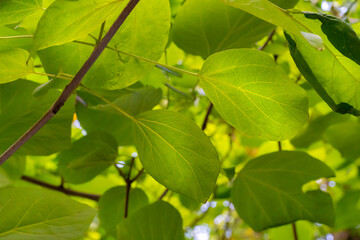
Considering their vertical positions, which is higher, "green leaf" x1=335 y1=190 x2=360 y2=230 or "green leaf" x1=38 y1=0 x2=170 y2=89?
"green leaf" x1=38 y1=0 x2=170 y2=89

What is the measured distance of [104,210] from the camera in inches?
21.7

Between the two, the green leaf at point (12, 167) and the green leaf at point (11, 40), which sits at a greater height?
the green leaf at point (11, 40)

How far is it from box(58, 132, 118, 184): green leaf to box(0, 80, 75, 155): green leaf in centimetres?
6

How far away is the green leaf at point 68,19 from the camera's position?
24 cm

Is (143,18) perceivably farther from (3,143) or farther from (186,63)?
(186,63)

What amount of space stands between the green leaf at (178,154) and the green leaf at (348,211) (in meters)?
0.47

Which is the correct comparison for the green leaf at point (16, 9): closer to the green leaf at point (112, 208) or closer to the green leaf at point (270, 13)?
the green leaf at point (270, 13)

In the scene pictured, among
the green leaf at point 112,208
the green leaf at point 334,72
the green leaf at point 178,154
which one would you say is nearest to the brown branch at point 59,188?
the green leaf at point 112,208

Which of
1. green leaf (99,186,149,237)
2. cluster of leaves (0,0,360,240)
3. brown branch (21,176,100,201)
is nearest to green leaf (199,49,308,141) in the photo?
cluster of leaves (0,0,360,240)

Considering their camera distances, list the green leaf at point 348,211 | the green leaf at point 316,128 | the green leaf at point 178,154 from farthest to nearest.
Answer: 1. the green leaf at point 348,211
2. the green leaf at point 316,128
3. the green leaf at point 178,154

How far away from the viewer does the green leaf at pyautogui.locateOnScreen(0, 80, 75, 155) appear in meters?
0.41

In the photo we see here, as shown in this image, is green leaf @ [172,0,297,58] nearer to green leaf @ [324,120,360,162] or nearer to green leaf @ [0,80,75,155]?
green leaf @ [0,80,75,155]

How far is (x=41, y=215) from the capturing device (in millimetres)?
359

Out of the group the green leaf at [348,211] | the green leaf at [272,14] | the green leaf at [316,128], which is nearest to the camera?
the green leaf at [272,14]
